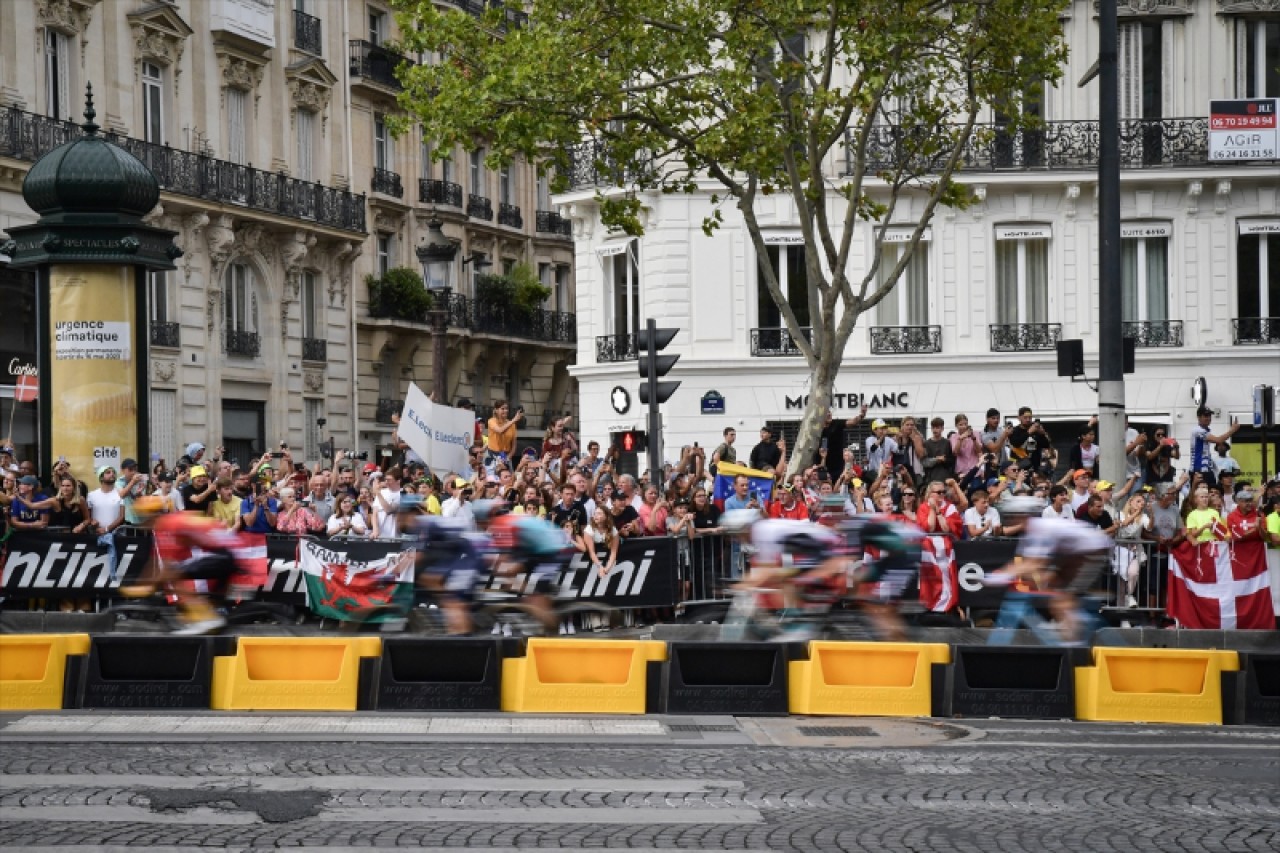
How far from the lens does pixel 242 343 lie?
147 feet

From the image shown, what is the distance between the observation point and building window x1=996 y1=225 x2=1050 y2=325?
123 feet

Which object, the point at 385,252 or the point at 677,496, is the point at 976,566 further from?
the point at 385,252

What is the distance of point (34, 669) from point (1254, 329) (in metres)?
27.8

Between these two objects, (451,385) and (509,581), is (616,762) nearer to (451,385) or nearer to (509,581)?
(509,581)

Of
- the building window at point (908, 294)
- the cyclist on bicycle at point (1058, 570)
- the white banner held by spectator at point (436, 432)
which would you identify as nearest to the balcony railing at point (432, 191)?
the building window at point (908, 294)

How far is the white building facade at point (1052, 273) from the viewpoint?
37094 mm

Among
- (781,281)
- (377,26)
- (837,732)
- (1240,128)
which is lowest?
(837,732)

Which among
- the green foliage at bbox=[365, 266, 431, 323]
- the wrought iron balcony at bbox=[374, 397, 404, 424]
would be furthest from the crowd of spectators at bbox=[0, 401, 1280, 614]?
the green foliage at bbox=[365, 266, 431, 323]

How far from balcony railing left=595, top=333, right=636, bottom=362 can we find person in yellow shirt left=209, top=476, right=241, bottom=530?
18.5 meters

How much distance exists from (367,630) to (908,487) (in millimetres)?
6065

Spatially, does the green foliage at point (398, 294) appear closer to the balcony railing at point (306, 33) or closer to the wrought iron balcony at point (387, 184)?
the wrought iron balcony at point (387, 184)

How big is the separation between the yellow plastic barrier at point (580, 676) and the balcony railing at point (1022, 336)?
23.4m

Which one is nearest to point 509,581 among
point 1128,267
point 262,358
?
point 1128,267

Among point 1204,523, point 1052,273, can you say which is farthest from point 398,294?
point 1204,523
